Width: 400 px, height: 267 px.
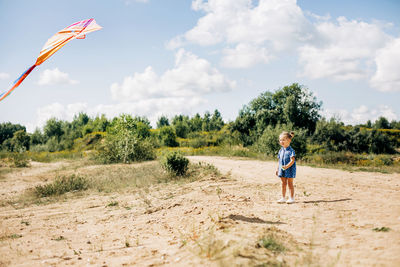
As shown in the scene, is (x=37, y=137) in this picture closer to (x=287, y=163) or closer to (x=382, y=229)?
(x=287, y=163)

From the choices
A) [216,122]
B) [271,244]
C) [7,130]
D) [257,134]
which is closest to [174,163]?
[271,244]

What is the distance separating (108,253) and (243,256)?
2.20m

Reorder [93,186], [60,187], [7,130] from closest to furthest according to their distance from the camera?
[60,187] → [93,186] → [7,130]

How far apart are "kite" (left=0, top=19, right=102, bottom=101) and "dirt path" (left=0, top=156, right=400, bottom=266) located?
2.69 meters

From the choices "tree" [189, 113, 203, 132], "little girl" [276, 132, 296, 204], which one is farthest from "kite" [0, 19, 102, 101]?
"tree" [189, 113, 203, 132]

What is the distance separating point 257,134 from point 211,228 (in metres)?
26.7

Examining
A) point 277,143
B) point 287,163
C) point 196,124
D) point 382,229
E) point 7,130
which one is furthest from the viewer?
point 196,124

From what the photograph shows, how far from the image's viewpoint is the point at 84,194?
902 centimetres

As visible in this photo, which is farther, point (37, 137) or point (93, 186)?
point (37, 137)

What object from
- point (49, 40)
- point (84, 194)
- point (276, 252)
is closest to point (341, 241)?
point (276, 252)

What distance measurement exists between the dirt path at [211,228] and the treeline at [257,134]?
11046 mm

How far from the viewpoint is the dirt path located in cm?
308

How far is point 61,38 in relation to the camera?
3.35 meters

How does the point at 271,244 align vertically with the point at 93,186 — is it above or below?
above
